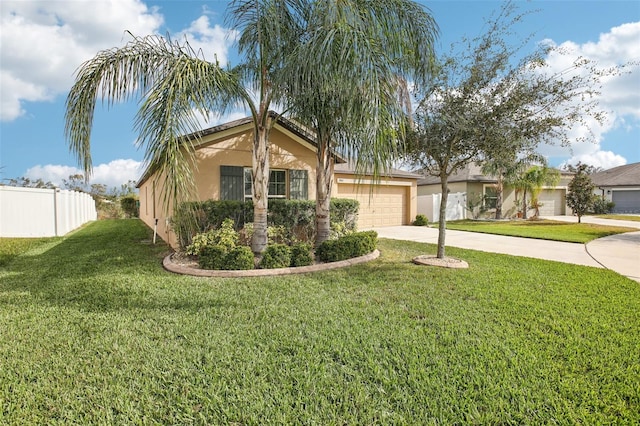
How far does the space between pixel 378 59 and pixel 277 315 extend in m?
4.49

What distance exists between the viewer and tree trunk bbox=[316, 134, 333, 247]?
873cm

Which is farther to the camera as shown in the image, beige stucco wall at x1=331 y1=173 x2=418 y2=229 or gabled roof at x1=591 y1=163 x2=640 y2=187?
gabled roof at x1=591 y1=163 x2=640 y2=187

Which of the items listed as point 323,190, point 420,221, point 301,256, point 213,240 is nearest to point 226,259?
point 213,240

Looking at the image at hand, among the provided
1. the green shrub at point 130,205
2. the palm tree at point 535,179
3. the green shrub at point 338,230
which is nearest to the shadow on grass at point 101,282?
the green shrub at point 338,230

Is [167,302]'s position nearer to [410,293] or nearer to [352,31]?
[410,293]

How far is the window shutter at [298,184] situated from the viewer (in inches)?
432

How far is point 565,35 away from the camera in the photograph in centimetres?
743

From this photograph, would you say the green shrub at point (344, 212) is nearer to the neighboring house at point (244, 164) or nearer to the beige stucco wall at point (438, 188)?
the neighboring house at point (244, 164)

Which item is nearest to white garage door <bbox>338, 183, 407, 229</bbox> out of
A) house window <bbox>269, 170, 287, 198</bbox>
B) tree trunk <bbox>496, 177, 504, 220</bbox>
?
house window <bbox>269, 170, 287, 198</bbox>

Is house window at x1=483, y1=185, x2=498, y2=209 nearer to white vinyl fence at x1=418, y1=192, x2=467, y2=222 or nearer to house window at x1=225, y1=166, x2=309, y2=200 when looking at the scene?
white vinyl fence at x1=418, y1=192, x2=467, y2=222

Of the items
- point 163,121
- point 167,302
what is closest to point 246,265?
point 167,302

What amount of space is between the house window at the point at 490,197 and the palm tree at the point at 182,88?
2120 centimetres

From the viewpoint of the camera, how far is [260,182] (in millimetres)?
7633

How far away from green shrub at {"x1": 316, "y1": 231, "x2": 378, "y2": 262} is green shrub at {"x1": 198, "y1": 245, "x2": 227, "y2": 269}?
245 centimetres
